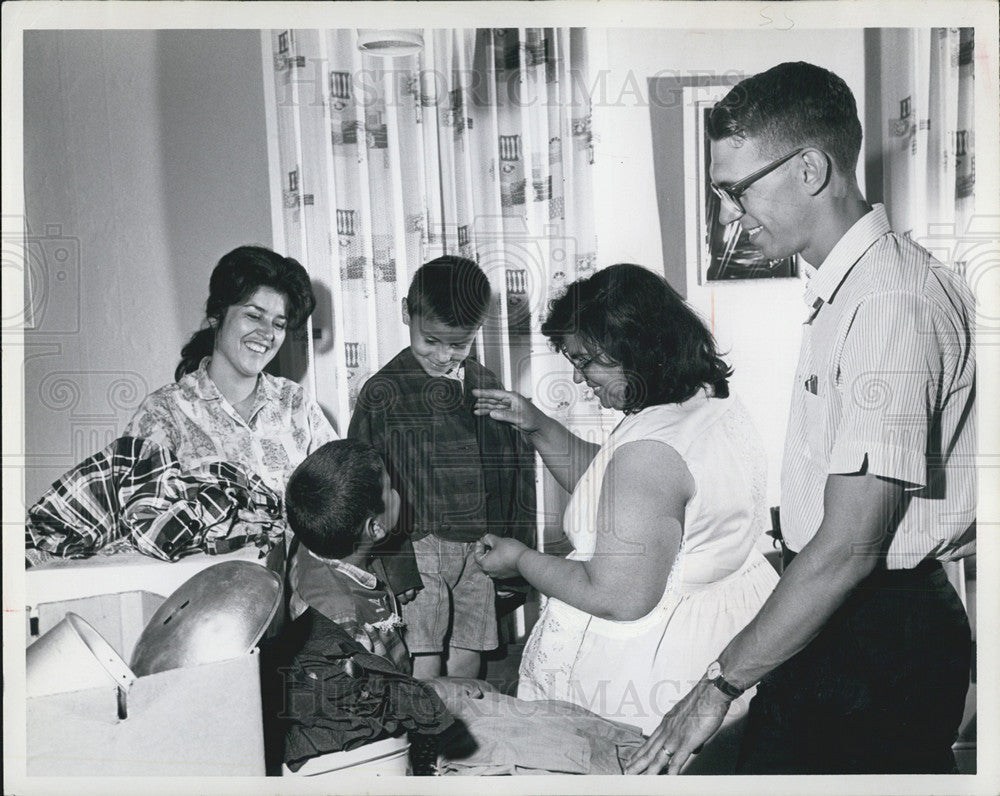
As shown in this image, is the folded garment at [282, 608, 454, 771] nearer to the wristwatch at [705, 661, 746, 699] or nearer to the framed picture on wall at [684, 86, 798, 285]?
the wristwatch at [705, 661, 746, 699]

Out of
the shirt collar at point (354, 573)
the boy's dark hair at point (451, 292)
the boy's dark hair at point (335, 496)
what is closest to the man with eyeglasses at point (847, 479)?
the boy's dark hair at point (451, 292)

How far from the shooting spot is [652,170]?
2078 millimetres

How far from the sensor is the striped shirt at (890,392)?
6.33ft

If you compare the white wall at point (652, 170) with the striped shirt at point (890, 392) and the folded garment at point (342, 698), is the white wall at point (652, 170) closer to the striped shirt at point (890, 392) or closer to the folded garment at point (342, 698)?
the striped shirt at point (890, 392)

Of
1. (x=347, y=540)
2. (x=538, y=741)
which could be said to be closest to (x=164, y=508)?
(x=347, y=540)

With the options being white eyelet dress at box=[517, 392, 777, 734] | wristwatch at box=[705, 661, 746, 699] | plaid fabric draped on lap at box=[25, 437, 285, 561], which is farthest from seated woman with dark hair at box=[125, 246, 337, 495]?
wristwatch at box=[705, 661, 746, 699]

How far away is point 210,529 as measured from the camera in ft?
6.87

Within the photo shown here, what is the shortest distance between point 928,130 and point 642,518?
3.63ft

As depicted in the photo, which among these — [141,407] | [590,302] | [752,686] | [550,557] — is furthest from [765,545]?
[141,407]

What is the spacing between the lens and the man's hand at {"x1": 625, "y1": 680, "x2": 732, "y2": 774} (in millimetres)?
1973

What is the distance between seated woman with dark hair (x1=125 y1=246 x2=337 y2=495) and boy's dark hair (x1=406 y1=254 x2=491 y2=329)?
248mm

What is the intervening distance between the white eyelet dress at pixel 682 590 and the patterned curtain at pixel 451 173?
0.65 feet

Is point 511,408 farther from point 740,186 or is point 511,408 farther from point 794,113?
point 794,113

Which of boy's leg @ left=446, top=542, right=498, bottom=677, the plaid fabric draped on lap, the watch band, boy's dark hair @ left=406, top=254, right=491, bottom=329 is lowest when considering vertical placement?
the watch band
